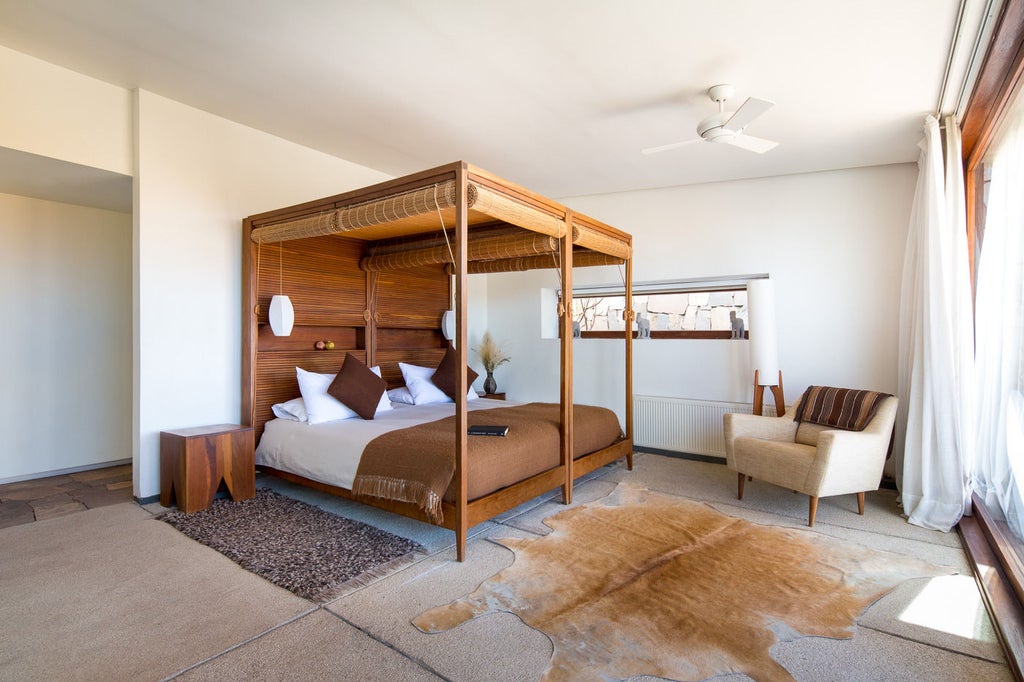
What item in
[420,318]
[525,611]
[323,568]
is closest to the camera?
[525,611]

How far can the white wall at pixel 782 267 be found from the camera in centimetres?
465

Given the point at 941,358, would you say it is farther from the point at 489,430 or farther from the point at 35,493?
the point at 35,493

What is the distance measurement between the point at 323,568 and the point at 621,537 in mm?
1721

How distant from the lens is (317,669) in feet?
6.50

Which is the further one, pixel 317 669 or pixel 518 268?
pixel 518 268

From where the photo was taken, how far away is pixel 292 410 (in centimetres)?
436

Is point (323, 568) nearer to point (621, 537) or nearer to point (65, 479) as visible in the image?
point (621, 537)

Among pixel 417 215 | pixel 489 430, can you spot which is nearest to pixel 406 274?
pixel 417 215

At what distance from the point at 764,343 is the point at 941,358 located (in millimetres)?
1350

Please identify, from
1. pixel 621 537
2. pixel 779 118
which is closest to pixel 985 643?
pixel 621 537

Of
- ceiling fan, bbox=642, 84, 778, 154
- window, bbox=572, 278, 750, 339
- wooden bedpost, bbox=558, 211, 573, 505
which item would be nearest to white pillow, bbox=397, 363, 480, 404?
window, bbox=572, 278, 750, 339

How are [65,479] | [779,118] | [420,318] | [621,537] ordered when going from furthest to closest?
[420,318], [65,479], [779,118], [621,537]

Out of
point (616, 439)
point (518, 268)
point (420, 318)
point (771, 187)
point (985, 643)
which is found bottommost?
point (985, 643)

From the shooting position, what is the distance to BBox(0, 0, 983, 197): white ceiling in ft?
8.82
